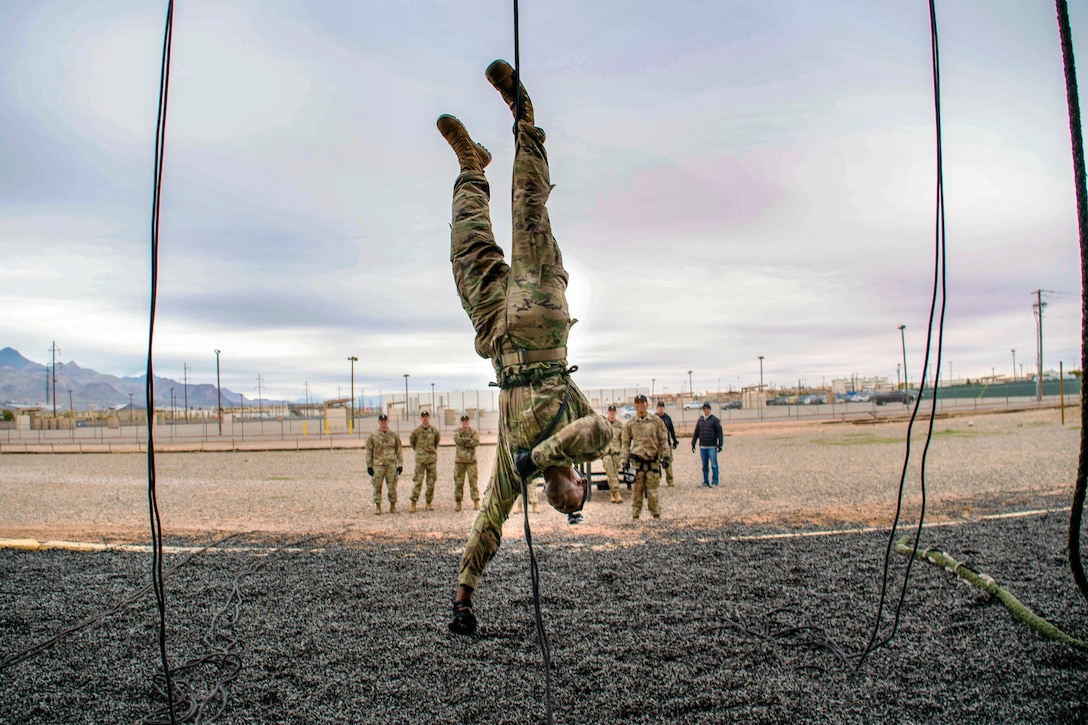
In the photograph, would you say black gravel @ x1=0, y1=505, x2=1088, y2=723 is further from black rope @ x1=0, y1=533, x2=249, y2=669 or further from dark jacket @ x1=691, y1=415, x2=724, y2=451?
dark jacket @ x1=691, y1=415, x2=724, y2=451

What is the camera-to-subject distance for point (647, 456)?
435 inches

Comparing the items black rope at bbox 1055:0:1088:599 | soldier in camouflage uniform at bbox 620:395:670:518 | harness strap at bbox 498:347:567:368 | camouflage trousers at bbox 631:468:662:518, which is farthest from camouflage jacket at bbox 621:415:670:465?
black rope at bbox 1055:0:1088:599

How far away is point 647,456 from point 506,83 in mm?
8731

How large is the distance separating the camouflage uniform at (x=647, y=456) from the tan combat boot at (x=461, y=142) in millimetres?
8260

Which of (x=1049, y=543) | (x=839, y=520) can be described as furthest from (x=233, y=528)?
(x=1049, y=543)

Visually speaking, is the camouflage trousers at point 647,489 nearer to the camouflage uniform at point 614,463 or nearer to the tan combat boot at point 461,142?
the camouflage uniform at point 614,463

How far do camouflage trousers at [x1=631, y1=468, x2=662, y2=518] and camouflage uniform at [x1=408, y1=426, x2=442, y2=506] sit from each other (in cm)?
442

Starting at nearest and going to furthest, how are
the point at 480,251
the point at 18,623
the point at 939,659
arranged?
the point at 480,251 < the point at 939,659 < the point at 18,623

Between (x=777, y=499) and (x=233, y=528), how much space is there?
33.7 feet

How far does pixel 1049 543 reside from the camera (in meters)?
6.97

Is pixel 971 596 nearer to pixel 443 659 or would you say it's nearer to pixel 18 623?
pixel 443 659

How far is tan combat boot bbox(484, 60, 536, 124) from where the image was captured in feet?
10.2

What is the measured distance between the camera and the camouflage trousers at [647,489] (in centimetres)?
1086

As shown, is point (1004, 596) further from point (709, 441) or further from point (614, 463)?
point (709, 441)
